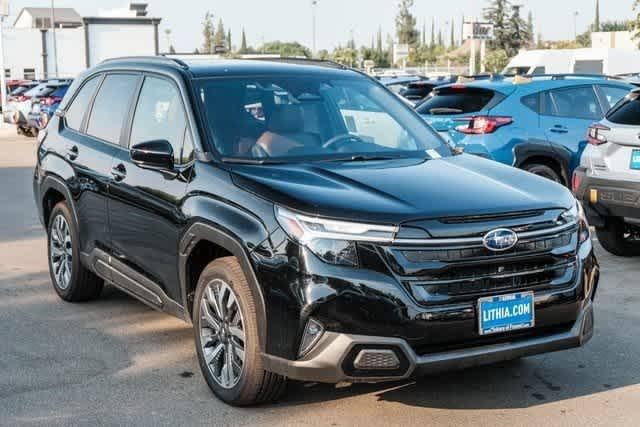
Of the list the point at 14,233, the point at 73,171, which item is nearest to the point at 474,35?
the point at 14,233

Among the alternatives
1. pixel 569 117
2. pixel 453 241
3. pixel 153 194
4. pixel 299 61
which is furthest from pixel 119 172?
pixel 569 117

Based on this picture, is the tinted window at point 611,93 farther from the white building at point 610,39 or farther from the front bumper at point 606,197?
the white building at point 610,39

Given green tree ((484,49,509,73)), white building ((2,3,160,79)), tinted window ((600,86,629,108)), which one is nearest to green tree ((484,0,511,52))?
green tree ((484,49,509,73))

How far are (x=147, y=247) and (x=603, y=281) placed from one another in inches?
156

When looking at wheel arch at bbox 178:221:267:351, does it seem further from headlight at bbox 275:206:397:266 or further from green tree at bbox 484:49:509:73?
green tree at bbox 484:49:509:73

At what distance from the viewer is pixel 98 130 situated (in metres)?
6.64

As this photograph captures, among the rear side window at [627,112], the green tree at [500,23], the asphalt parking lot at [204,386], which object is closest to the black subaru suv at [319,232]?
the asphalt parking lot at [204,386]

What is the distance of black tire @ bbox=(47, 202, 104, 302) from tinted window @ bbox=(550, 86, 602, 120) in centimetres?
635

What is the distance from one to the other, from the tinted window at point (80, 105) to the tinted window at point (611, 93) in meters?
6.87

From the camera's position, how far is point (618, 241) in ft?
29.2

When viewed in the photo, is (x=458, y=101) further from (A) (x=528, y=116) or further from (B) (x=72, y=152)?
(B) (x=72, y=152)

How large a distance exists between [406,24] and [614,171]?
111 meters

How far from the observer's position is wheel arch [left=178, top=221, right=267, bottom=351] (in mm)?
4551

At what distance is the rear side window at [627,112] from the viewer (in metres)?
8.26
